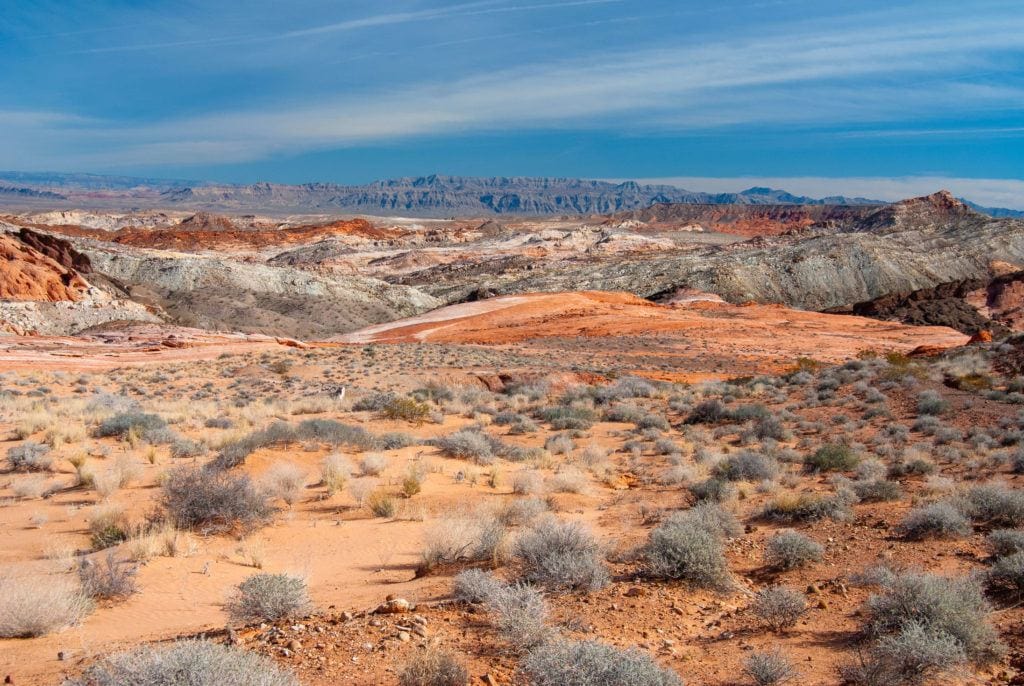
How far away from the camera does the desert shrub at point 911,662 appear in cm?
450

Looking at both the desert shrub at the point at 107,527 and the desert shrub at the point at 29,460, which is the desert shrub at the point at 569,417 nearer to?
the desert shrub at the point at 29,460

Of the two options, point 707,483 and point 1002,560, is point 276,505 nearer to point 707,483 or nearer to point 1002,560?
point 707,483

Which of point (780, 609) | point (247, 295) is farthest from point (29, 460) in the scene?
point (247, 295)

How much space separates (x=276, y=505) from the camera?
30.8ft

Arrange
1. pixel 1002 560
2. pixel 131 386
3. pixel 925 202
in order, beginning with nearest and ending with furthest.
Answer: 1. pixel 1002 560
2. pixel 131 386
3. pixel 925 202

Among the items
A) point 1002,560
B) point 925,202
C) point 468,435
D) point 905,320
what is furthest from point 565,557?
point 925,202

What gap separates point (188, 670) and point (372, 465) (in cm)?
772

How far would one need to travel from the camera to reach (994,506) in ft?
26.2

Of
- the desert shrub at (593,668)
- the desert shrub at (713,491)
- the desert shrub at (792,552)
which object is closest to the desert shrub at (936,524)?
the desert shrub at (792,552)

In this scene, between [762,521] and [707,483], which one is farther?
[707,483]

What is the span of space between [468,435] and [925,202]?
139909 millimetres

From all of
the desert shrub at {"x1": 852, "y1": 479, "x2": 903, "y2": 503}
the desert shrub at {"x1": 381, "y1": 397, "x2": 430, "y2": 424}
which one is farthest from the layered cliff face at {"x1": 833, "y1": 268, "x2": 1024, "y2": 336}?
Result: the desert shrub at {"x1": 852, "y1": 479, "x2": 903, "y2": 503}

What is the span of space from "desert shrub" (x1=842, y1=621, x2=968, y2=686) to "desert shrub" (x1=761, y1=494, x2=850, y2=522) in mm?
4257

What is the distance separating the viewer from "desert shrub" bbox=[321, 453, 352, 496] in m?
10.3
